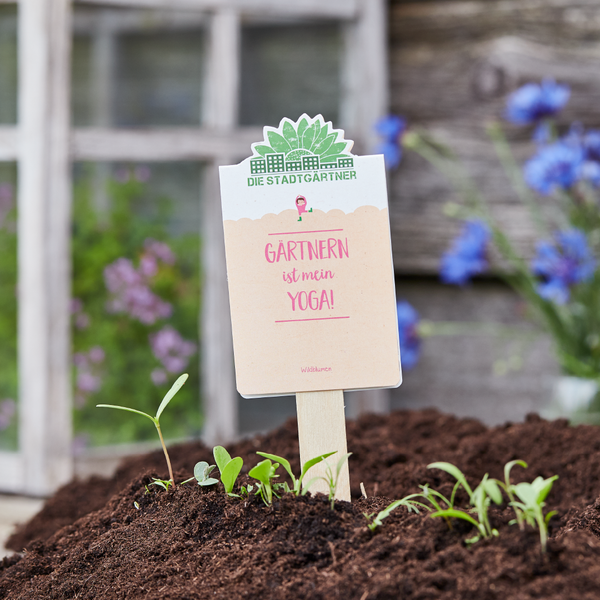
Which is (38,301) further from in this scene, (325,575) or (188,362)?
(325,575)

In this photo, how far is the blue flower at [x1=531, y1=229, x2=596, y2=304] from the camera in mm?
1430

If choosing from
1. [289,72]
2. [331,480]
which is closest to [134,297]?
[289,72]

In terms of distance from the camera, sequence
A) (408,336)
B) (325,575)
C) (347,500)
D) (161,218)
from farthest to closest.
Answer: (161,218)
(408,336)
(347,500)
(325,575)

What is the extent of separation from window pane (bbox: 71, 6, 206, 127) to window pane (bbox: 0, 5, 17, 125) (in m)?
0.15

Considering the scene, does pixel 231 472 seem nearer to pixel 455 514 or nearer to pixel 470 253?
pixel 455 514

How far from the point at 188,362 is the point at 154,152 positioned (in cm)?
60

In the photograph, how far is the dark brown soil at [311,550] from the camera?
23.9 inches

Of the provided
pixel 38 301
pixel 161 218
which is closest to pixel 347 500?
pixel 38 301

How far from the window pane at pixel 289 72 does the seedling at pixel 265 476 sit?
138 centimetres

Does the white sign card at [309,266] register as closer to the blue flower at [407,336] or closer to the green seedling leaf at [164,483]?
the green seedling leaf at [164,483]

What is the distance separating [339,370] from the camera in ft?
2.61

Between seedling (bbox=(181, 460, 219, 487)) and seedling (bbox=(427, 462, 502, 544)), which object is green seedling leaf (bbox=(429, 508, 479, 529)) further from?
seedling (bbox=(181, 460, 219, 487))

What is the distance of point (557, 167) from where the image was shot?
1432 millimetres

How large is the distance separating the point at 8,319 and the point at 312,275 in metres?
1.34
